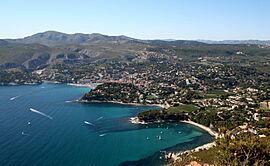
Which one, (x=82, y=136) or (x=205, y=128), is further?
(x=205, y=128)

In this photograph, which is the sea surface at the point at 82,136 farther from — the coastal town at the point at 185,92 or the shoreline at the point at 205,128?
the coastal town at the point at 185,92

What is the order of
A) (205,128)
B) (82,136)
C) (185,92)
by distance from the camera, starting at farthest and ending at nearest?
(185,92)
(205,128)
(82,136)

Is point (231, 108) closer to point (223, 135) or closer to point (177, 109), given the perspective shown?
point (177, 109)

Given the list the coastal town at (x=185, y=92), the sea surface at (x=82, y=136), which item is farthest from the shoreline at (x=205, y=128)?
the sea surface at (x=82, y=136)

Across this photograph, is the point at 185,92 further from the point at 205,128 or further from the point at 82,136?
the point at 82,136

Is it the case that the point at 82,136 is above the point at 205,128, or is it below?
below

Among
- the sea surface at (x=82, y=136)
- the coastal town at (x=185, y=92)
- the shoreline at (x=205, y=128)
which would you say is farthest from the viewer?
the coastal town at (x=185, y=92)

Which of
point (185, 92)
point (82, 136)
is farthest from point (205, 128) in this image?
point (185, 92)

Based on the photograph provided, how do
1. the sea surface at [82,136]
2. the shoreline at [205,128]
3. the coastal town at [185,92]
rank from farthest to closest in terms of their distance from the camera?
1. the coastal town at [185,92]
2. the shoreline at [205,128]
3. the sea surface at [82,136]

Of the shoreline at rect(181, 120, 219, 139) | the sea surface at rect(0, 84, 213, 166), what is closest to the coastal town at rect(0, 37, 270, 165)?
the shoreline at rect(181, 120, 219, 139)
